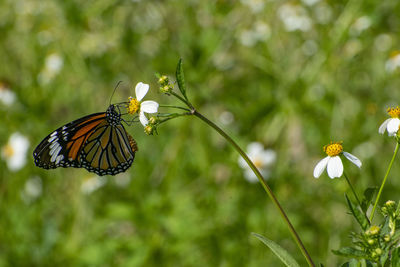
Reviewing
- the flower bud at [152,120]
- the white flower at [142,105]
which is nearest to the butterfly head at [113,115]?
the white flower at [142,105]

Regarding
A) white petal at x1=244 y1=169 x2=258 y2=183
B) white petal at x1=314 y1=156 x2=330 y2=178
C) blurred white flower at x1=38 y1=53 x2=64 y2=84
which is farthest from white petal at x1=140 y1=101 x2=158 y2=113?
blurred white flower at x1=38 y1=53 x2=64 y2=84

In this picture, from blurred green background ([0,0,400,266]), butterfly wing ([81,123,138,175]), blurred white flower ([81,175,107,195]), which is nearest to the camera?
butterfly wing ([81,123,138,175])

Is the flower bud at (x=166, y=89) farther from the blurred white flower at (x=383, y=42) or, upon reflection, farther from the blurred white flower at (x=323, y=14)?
the blurred white flower at (x=383, y=42)

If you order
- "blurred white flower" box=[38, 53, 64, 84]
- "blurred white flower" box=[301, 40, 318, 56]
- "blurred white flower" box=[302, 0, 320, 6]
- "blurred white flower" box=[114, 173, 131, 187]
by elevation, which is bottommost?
"blurred white flower" box=[114, 173, 131, 187]

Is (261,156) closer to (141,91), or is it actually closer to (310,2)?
(310,2)

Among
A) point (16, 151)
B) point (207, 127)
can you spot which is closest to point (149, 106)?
point (207, 127)

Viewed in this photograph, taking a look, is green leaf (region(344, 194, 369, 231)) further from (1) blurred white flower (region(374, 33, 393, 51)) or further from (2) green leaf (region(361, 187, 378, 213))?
(1) blurred white flower (region(374, 33, 393, 51))

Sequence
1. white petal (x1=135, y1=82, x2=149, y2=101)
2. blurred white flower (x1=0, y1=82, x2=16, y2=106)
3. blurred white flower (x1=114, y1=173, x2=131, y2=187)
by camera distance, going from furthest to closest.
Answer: blurred white flower (x1=114, y1=173, x2=131, y2=187), blurred white flower (x1=0, y1=82, x2=16, y2=106), white petal (x1=135, y1=82, x2=149, y2=101)
